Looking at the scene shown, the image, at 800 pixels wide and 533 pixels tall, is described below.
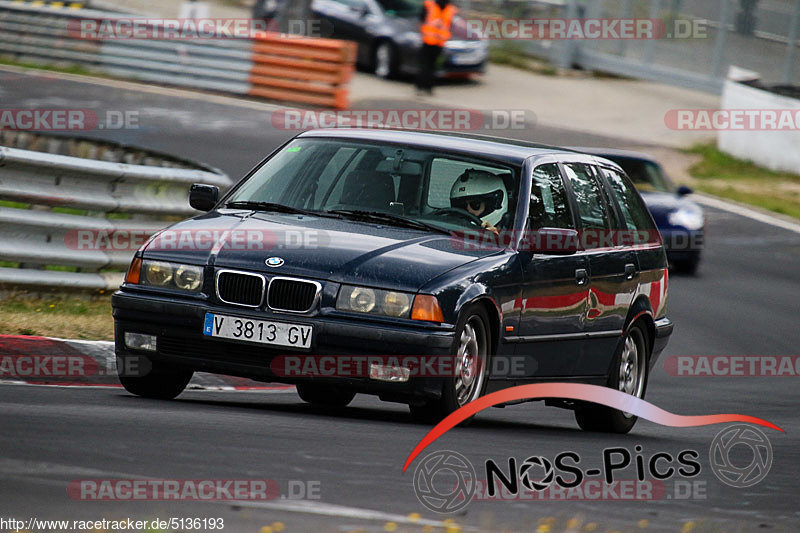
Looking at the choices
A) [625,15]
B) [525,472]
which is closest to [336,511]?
[525,472]

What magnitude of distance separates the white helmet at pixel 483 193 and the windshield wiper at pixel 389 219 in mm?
261

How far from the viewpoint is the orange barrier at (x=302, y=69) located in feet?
78.5

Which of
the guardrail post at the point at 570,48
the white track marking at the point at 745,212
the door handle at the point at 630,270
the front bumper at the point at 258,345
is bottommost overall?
the white track marking at the point at 745,212

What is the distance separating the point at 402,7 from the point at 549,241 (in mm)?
21871

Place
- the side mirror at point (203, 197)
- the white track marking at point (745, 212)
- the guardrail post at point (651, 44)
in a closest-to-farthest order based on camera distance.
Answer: the side mirror at point (203, 197) < the white track marking at point (745, 212) < the guardrail post at point (651, 44)

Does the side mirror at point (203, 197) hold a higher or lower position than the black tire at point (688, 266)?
higher

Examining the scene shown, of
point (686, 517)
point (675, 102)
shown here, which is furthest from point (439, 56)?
point (686, 517)

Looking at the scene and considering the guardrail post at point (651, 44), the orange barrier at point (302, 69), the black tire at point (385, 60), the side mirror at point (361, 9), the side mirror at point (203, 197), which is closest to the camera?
the side mirror at point (203, 197)

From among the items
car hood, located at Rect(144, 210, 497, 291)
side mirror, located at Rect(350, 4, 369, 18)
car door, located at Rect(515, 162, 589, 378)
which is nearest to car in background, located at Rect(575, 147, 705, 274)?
car door, located at Rect(515, 162, 589, 378)

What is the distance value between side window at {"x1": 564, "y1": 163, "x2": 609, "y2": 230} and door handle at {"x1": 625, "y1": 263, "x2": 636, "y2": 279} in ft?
0.97

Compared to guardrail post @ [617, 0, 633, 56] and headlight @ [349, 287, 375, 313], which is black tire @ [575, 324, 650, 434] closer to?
headlight @ [349, 287, 375, 313]

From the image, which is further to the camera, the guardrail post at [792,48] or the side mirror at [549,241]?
the guardrail post at [792,48]

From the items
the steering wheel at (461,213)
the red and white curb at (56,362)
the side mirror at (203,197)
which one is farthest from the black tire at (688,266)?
the red and white curb at (56,362)

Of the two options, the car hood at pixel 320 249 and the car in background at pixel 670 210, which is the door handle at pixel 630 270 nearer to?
the car hood at pixel 320 249
